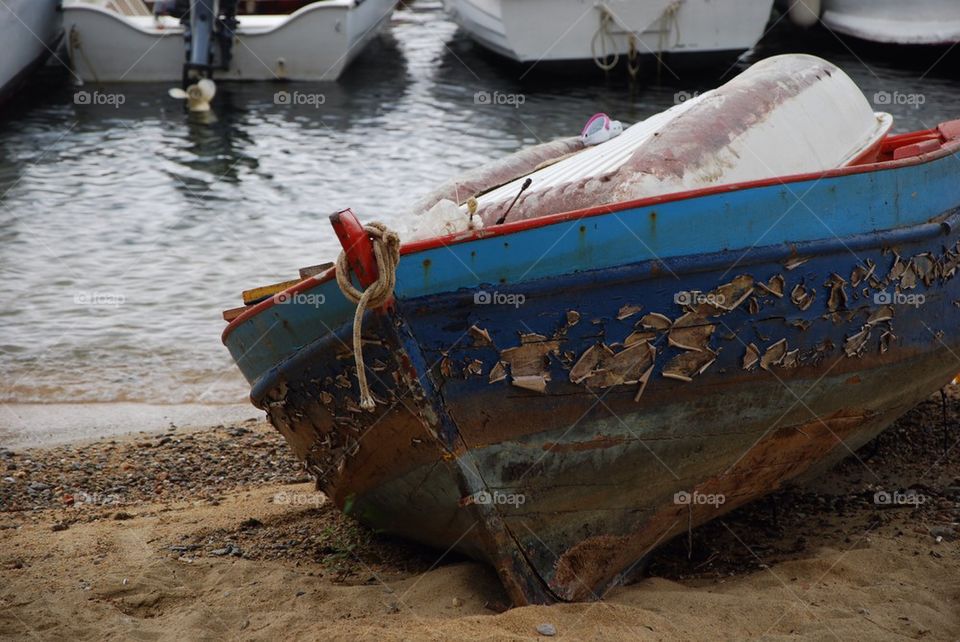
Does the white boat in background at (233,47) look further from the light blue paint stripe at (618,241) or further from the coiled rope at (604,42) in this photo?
the light blue paint stripe at (618,241)

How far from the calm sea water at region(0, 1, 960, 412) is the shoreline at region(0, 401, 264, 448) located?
161 millimetres

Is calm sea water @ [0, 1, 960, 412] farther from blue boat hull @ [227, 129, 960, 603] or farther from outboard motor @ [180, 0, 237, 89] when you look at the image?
blue boat hull @ [227, 129, 960, 603]

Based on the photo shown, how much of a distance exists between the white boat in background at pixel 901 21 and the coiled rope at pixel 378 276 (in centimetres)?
1542

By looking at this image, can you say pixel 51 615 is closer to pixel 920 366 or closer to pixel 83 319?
pixel 920 366

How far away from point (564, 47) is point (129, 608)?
13.8 m

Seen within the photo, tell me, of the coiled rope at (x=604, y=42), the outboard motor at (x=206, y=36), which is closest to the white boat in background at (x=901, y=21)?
the coiled rope at (x=604, y=42)

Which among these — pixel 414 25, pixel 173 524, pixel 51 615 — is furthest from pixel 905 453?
pixel 414 25

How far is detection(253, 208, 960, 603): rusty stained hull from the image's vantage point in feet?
13.6

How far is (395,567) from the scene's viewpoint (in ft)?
16.3

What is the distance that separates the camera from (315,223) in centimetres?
1165

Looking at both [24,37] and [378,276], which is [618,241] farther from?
[24,37]

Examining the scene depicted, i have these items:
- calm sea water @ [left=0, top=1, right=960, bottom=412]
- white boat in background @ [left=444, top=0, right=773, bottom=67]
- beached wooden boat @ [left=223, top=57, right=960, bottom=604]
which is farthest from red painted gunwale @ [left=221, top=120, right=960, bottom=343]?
white boat in background @ [left=444, top=0, right=773, bottom=67]

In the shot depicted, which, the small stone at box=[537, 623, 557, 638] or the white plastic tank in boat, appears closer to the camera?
the small stone at box=[537, 623, 557, 638]

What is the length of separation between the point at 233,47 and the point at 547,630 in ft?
47.9
